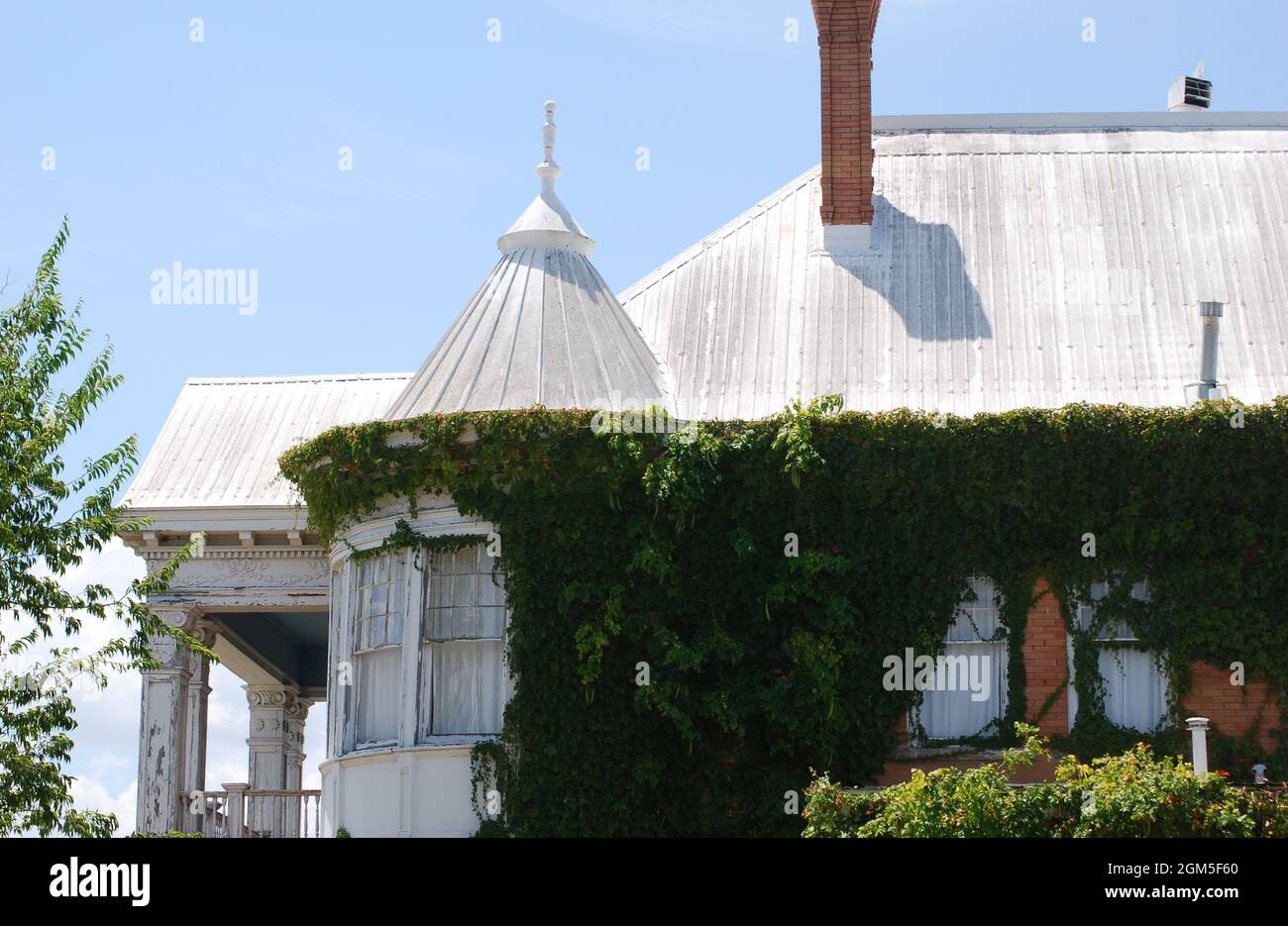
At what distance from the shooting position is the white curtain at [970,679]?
59.5ft

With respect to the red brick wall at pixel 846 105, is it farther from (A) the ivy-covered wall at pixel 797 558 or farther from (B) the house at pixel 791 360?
(A) the ivy-covered wall at pixel 797 558

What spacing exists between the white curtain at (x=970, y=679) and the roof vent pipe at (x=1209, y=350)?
321 centimetres

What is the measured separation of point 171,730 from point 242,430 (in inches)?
157

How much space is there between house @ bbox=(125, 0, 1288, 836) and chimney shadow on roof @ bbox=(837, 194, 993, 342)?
3 cm

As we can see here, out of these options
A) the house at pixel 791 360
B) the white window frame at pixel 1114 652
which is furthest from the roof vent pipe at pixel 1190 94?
the white window frame at pixel 1114 652

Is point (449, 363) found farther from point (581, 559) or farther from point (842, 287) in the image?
point (842, 287)

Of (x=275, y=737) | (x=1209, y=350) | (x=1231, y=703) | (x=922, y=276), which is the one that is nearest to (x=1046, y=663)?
(x=1231, y=703)

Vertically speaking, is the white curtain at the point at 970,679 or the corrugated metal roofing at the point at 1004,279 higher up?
the corrugated metal roofing at the point at 1004,279

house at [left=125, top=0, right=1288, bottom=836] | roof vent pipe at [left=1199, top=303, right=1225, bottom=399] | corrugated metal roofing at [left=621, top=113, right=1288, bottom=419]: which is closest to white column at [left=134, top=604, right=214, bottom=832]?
house at [left=125, top=0, right=1288, bottom=836]

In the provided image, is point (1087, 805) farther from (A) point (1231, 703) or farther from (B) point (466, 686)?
(B) point (466, 686)

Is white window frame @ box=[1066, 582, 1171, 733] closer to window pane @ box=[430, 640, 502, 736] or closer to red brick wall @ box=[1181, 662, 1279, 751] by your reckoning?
red brick wall @ box=[1181, 662, 1279, 751]

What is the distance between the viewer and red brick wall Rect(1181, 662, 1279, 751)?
1781cm

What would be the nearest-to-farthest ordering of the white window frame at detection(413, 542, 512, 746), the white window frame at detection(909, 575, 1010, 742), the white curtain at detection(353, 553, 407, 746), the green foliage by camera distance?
1. the green foliage
2. the white window frame at detection(413, 542, 512, 746)
3. the white window frame at detection(909, 575, 1010, 742)
4. the white curtain at detection(353, 553, 407, 746)
